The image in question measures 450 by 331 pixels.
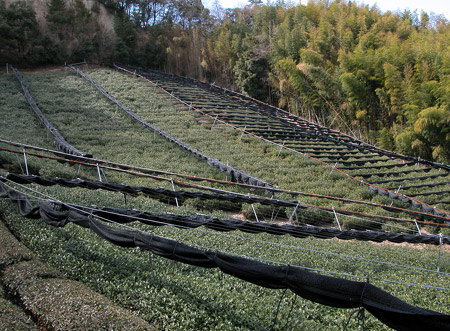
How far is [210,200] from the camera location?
1116cm

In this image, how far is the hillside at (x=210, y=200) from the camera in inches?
183

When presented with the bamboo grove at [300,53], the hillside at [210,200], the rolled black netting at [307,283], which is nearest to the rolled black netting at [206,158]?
the hillside at [210,200]

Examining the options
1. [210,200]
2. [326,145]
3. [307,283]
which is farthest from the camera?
[326,145]

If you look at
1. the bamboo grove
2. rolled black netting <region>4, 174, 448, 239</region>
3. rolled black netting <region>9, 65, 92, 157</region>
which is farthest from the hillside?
the bamboo grove

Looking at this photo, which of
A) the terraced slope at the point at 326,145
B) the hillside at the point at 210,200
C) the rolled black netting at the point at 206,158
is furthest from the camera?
the terraced slope at the point at 326,145

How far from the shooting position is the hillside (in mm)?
4656

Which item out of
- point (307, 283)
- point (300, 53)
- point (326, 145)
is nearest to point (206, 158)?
point (326, 145)

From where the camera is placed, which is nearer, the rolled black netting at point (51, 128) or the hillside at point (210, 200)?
the hillside at point (210, 200)

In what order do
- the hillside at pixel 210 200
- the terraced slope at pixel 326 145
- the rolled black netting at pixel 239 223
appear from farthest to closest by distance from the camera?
the terraced slope at pixel 326 145 < the rolled black netting at pixel 239 223 < the hillside at pixel 210 200

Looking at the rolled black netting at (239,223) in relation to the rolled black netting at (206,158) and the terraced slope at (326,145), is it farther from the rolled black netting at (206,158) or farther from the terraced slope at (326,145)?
the terraced slope at (326,145)

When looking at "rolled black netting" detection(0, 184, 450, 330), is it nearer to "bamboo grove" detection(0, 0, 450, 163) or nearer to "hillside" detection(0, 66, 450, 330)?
"hillside" detection(0, 66, 450, 330)

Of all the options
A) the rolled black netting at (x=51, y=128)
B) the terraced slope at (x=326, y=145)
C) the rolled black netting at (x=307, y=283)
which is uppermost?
the rolled black netting at (x=307, y=283)

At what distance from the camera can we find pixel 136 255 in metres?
5.84

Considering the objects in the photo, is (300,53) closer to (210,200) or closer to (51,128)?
(51,128)
